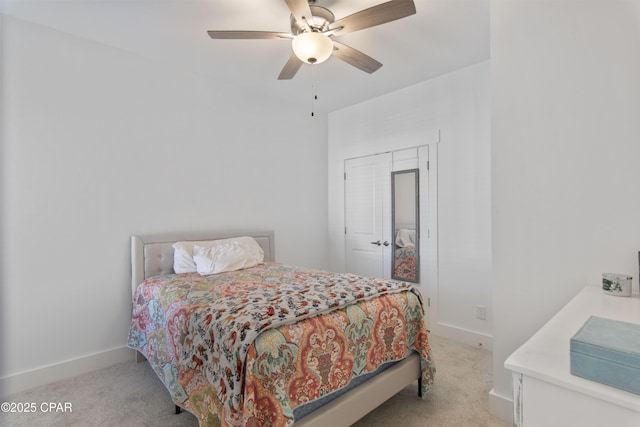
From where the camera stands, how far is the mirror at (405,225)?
3535 mm

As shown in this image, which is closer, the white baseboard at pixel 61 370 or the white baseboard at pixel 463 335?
the white baseboard at pixel 61 370

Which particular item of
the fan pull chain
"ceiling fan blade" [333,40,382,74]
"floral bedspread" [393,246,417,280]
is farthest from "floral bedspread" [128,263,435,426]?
the fan pull chain

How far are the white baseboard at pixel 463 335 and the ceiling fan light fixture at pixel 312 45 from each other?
282 cm

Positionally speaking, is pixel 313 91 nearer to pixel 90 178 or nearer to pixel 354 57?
pixel 354 57

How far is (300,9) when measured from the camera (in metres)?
1.80

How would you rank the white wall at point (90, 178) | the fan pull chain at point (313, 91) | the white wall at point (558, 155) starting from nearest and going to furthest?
the white wall at point (558, 155)
the white wall at point (90, 178)
the fan pull chain at point (313, 91)

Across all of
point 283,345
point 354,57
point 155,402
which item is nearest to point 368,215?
point 354,57

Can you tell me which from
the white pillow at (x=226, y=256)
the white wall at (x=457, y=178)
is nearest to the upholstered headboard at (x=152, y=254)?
the white pillow at (x=226, y=256)

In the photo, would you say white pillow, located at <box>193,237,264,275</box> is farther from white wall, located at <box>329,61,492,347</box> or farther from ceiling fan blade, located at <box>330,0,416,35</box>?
ceiling fan blade, located at <box>330,0,416,35</box>

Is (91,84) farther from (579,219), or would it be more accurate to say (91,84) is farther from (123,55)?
(579,219)

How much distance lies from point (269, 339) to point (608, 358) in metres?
1.17

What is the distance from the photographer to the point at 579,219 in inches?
65.3

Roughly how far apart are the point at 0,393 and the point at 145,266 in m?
1.20

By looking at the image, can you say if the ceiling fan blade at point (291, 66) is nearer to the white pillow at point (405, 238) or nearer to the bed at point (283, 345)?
the bed at point (283, 345)
